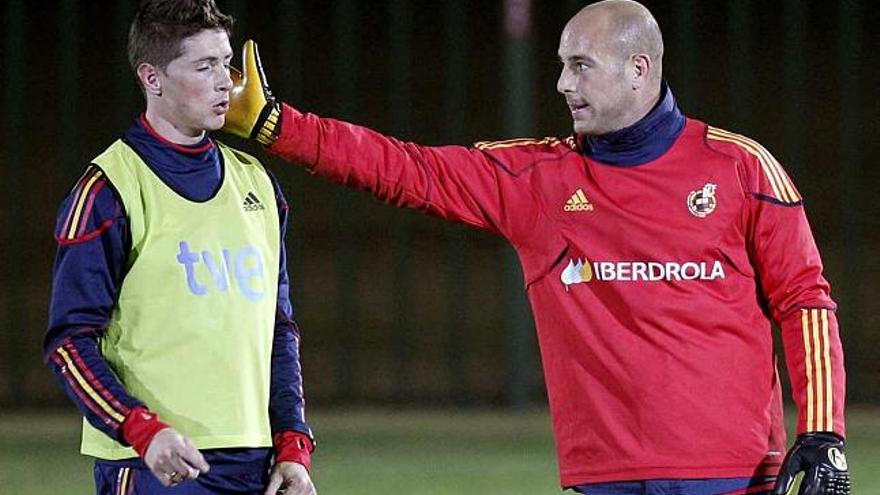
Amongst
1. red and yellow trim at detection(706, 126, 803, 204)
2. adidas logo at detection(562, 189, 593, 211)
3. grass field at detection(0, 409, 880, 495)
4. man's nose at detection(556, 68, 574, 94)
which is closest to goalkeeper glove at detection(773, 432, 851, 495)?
red and yellow trim at detection(706, 126, 803, 204)

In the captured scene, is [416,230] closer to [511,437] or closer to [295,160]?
[511,437]

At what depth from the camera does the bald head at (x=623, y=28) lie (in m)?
4.14

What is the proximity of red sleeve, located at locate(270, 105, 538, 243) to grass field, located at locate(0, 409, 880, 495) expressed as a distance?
297cm

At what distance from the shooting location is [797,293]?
3971 mm

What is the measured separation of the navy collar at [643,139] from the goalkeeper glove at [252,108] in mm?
710

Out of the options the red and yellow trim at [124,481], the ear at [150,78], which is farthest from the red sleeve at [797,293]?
the red and yellow trim at [124,481]

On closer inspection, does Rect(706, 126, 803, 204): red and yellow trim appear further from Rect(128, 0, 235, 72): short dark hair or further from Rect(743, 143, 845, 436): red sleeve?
Rect(128, 0, 235, 72): short dark hair

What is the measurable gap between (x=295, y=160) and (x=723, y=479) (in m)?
1.15

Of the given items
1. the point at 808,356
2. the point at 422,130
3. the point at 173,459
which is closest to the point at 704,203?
the point at 808,356

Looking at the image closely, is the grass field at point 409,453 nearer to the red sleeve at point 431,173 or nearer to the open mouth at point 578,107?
the red sleeve at point 431,173

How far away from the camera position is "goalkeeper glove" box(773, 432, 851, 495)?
3.83 m

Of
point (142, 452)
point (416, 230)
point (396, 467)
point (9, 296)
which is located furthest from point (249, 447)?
point (416, 230)

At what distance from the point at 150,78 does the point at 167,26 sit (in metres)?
0.11

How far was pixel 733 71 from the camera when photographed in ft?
32.8
